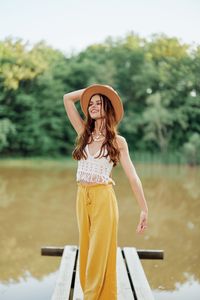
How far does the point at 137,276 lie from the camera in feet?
8.40

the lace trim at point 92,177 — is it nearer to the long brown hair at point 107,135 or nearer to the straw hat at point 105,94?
the long brown hair at point 107,135

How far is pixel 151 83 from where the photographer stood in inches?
667

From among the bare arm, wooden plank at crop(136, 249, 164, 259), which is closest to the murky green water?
wooden plank at crop(136, 249, 164, 259)

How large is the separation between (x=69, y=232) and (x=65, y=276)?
87.7 inches

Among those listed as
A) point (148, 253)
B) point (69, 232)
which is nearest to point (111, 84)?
point (69, 232)

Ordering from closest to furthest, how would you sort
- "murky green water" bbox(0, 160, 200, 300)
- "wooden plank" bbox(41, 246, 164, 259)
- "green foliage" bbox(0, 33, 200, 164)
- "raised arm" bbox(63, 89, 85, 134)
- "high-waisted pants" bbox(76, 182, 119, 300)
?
"high-waisted pants" bbox(76, 182, 119, 300)
"raised arm" bbox(63, 89, 85, 134)
"wooden plank" bbox(41, 246, 164, 259)
"murky green water" bbox(0, 160, 200, 300)
"green foliage" bbox(0, 33, 200, 164)

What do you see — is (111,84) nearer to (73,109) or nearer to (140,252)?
(140,252)

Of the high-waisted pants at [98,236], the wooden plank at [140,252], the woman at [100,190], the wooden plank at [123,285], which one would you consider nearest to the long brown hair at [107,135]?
the woman at [100,190]

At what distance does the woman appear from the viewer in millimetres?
1867

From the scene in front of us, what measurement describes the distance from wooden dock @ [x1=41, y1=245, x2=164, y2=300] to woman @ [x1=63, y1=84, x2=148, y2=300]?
0.36m

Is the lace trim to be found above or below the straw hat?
below

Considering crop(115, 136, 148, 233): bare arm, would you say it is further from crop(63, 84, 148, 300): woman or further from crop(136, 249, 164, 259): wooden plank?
crop(136, 249, 164, 259): wooden plank

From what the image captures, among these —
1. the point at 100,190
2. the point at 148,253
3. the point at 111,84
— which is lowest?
the point at 148,253

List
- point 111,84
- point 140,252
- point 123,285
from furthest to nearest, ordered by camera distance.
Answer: point 111,84
point 140,252
point 123,285
